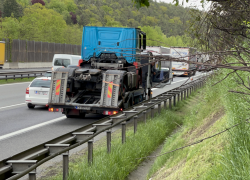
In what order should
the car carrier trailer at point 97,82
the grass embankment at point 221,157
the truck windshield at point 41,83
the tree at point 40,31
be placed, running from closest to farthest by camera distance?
the grass embankment at point 221,157
the car carrier trailer at point 97,82
the truck windshield at point 41,83
the tree at point 40,31

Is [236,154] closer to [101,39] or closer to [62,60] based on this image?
[101,39]

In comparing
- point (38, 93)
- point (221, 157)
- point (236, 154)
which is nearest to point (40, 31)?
point (38, 93)

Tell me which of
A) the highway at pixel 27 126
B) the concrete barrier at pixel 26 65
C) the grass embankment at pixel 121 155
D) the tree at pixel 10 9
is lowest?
the concrete barrier at pixel 26 65

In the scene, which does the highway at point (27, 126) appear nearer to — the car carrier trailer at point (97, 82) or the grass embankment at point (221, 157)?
the car carrier trailer at point (97, 82)

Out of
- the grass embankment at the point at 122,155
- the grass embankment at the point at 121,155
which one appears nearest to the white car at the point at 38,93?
the grass embankment at the point at 121,155

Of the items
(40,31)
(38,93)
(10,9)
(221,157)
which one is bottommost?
(38,93)

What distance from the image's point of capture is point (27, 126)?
42.7 ft

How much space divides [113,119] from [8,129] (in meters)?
5.24

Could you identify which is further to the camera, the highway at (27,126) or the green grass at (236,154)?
the highway at (27,126)

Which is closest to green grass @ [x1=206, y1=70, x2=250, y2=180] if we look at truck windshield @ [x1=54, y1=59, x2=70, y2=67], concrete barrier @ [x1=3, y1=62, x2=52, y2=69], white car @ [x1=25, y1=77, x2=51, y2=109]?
white car @ [x1=25, y1=77, x2=51, y2=109]

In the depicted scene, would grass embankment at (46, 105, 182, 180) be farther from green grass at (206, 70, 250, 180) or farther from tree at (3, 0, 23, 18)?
tree at (3, 0, 23, 18)

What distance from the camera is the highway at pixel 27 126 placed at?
10.2 meters

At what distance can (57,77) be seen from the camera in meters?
13.6

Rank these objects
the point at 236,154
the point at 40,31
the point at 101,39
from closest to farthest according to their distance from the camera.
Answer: the point at 236,154 → the point at 101,39 → the point at 40,31
